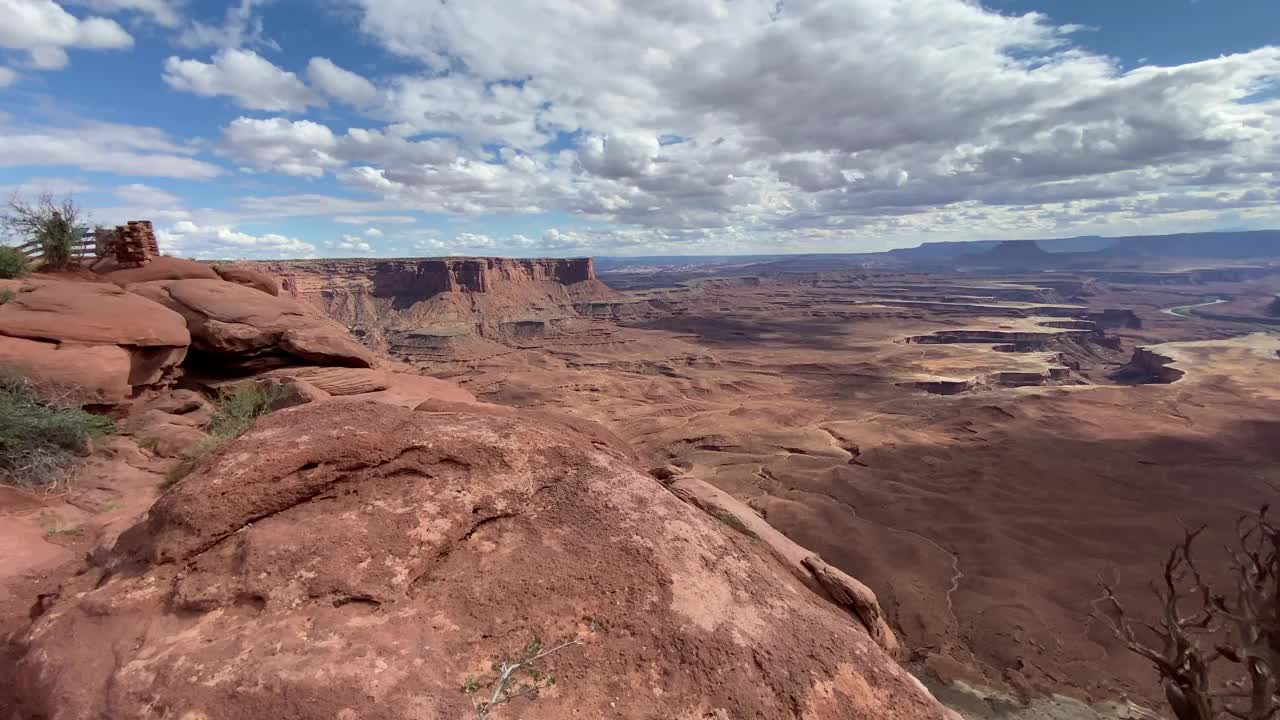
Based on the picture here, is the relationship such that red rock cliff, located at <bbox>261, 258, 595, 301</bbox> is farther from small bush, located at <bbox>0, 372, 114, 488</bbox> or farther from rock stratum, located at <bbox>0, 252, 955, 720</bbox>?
rock stratum, located at <bbox>0, 252, 955, 720</bbox>

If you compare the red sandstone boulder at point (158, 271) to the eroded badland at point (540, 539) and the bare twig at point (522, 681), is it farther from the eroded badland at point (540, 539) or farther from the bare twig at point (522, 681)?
the bare twig at point (522, 681)

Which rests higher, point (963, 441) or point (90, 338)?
point (90, 338)

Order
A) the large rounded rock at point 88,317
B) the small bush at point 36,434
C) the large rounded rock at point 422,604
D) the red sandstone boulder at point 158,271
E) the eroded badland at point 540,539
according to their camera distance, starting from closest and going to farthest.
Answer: the large rounded rock at point 422,604, the eroded badland at point 540,539, the small bush at point 36,434, the large rounded rock at point 88,317, the red sandstone boulder at point 158,271

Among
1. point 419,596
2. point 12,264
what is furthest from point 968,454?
point 12,264

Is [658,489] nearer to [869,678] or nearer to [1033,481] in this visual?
[869,678]

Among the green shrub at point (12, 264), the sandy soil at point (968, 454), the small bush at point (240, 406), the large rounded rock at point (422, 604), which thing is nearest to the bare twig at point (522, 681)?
the large rounded rock at point (422, 604)

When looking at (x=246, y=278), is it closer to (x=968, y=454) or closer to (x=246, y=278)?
(x=246, y=278)

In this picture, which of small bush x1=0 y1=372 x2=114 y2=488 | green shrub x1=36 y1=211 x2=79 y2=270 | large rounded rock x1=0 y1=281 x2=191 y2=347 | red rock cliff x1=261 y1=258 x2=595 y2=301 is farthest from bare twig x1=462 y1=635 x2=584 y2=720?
red rock cliff x1=261 y1=258 x2=595 y2=301
